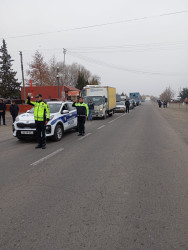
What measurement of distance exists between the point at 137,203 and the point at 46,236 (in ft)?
5.09

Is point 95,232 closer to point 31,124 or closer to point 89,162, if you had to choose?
point 89,162

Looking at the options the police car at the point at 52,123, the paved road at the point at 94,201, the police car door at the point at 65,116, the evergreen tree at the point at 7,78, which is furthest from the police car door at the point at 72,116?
the evergreen tree at the point at 7,78

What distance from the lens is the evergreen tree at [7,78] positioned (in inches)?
2067

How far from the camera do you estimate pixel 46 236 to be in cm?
276

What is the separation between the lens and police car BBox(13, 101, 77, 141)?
8852 mm

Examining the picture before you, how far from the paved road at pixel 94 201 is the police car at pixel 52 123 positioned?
6.84ft

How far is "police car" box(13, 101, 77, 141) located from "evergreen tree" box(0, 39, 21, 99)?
46211mm

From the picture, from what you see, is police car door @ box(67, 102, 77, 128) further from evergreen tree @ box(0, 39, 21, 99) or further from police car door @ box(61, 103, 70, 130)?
evergreen tree @ box(0, 39, 21, 99)

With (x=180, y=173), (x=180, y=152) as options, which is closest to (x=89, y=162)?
(x=180, y=173)

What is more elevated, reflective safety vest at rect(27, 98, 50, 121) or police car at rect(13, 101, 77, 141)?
reflective safety vest at rect(27, 98, 50, 121)

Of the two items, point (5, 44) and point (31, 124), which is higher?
point (5, 44)

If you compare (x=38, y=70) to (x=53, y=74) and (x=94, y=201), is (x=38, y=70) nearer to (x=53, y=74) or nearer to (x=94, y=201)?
(x=53, y=74)

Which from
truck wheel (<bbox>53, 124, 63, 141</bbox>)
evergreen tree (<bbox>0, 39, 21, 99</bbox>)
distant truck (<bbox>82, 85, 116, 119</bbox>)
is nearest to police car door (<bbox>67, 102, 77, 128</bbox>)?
truck wheel (<bbox>53, 124, 63, 141</bbox>)

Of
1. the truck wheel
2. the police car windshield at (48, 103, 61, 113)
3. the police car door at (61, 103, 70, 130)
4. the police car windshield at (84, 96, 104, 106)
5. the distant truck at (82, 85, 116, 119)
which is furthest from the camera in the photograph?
the police car windshield at (84, 96, 104, 106)
